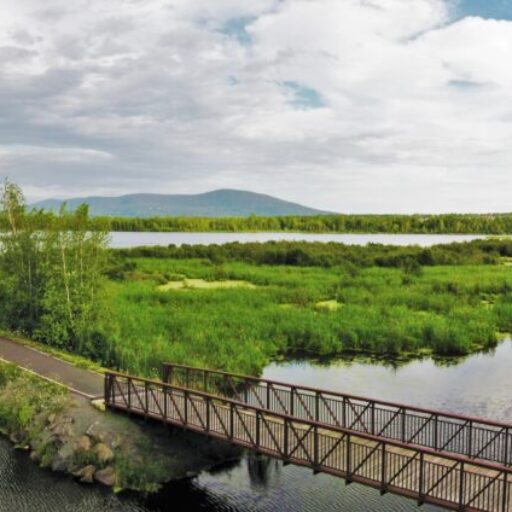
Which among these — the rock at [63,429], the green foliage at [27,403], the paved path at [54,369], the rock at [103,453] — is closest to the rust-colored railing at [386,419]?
the paved path at [54,369]

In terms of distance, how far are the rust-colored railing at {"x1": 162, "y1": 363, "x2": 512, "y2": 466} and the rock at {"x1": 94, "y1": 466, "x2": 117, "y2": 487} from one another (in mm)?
4763

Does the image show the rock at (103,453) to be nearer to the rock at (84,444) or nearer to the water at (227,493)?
the rock at (84,444)

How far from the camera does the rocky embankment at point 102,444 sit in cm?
1964

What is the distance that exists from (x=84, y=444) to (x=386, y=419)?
1094 centimetres

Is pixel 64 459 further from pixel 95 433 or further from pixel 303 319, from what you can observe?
pixel 303 319

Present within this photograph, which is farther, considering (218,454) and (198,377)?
(198,377)

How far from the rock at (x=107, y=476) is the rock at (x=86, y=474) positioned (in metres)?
Result: 0.16

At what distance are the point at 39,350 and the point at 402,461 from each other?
68.2 ft

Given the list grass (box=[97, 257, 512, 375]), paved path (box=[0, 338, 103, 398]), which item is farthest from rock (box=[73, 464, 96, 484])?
grass (box=[97, 257, 512, 375])

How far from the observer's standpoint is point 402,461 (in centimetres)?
1686

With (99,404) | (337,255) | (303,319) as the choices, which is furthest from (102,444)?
(337,255)

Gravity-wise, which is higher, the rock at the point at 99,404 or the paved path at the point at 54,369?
the paved path at the point at 54,369

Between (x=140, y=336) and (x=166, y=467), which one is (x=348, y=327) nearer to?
(x=140, y=336)

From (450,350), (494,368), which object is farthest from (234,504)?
(450,350)
